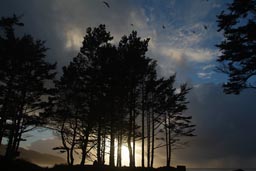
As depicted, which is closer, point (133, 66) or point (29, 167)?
point (29, 167)

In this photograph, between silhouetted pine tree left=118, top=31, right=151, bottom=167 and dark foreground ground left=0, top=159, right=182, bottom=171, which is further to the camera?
silhouetted pine tree left=118, top=31, right=151, bottom=167

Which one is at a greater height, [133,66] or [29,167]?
[133,66]

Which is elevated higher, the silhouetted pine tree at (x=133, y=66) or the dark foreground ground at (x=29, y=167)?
the silhouetted pine tree at (x=133, y=66)

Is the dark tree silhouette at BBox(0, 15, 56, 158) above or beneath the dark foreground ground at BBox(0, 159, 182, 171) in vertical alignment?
above

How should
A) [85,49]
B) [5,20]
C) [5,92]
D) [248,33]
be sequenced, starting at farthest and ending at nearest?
1. [85,49]
2. [5,92]
3. [5,20]
4. [248,33]

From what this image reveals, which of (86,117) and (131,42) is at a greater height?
(131,42)

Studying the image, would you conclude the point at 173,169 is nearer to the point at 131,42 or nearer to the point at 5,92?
the point at 131,42

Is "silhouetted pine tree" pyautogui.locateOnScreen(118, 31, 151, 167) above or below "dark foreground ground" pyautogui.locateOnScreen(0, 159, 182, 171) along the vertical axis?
above

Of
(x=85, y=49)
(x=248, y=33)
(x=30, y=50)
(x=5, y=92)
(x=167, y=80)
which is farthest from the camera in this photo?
(x=167, y=80)

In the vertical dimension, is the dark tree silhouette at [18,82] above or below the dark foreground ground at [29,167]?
above

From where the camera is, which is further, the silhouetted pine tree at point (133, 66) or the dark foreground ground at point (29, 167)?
the silhouetted pine tree at point (133, 66)

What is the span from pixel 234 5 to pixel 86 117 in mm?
16653

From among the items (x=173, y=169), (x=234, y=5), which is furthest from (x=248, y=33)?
(x=173, y=169)

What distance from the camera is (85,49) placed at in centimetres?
2512
